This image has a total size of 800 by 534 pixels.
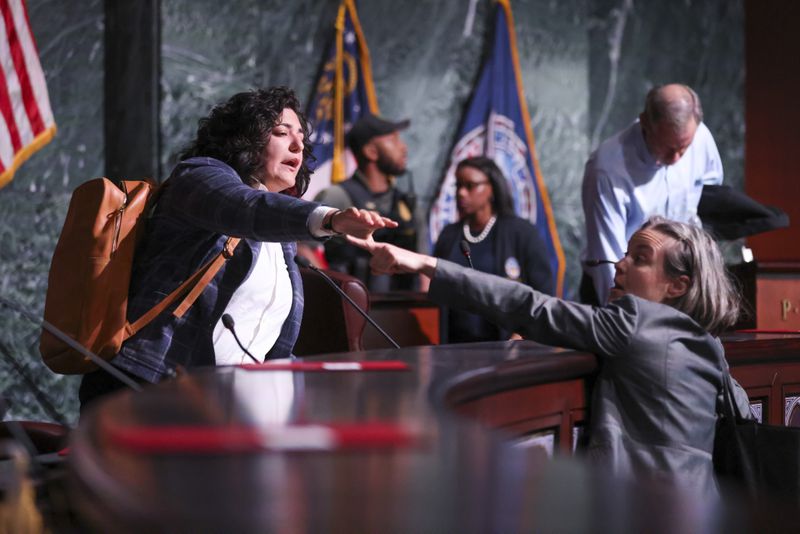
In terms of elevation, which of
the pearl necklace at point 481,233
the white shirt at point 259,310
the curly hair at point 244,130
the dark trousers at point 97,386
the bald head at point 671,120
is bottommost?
the dark trousers at point 97,386

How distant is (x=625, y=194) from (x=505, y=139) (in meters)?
3.02

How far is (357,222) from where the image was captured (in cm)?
208

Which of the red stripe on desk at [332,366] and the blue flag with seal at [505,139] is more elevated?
the blue flag with seal at [505,139]

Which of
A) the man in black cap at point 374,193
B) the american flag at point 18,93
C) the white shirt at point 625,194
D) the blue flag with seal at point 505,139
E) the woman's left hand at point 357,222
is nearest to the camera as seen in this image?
the woman's left hand at point 357,222

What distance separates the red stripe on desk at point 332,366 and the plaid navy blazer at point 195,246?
1.22 ft

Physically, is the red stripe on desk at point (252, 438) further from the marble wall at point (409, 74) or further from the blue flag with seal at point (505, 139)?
the blue flag with seal at point (505, 139)

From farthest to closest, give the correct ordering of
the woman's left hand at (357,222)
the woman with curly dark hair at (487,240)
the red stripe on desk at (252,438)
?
the woman with curly dark hair at (487,240) < the woman's left hand at (357,222) < the red stripe on desk at (252,438)

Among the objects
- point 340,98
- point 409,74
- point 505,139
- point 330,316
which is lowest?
point 330,316

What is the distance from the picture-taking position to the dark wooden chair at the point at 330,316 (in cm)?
353

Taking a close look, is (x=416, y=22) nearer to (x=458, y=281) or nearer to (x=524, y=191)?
(x=524, y=191)

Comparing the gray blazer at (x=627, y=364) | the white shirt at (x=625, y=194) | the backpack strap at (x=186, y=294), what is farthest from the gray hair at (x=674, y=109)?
the backpack strap at (x=186, y=294)

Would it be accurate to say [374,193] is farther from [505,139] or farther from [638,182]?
[638,182]

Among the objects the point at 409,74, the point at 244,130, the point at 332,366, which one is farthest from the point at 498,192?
the point at 332,366

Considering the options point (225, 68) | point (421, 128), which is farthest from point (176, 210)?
point (421, 128)
